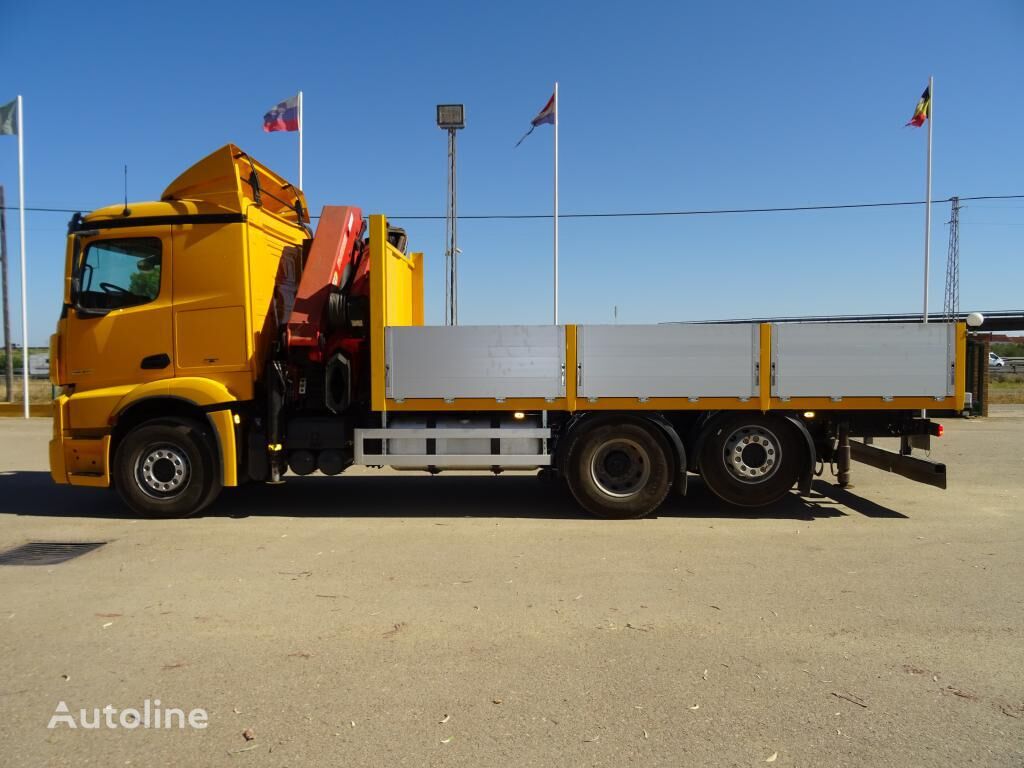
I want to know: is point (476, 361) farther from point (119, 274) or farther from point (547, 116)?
point (547, 116)

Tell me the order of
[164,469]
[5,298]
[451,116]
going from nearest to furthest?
[164,469], [451,116], [5,298]

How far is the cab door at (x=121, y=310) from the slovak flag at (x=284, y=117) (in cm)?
929

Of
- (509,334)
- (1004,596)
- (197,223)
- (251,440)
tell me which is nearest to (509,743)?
(1004,596)

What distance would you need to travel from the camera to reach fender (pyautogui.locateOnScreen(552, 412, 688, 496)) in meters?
6.79

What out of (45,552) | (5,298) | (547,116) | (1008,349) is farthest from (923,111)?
(1008,349)

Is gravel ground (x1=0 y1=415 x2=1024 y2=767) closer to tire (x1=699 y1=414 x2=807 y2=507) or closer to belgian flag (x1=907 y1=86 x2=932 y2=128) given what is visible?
tire (x1=699 y1=414 x2=807 y2=507)

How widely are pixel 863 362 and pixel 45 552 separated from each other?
25.0ft

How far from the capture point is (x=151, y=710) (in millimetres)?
3074

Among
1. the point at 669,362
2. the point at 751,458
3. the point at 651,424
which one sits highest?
the point at 669,362

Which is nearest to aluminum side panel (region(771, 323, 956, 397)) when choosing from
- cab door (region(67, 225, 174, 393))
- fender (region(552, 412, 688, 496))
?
fender (region(552, 412, 688, 496))

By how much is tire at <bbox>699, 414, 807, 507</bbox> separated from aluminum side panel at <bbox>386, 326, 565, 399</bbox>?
1688 millimetres

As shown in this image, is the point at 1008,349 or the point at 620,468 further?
the point at 1008,349

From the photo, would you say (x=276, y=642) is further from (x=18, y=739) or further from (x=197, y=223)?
(x=197, y=223)

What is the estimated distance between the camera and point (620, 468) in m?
6.95
